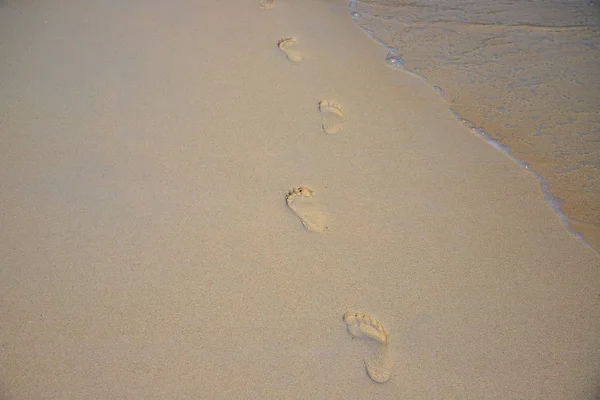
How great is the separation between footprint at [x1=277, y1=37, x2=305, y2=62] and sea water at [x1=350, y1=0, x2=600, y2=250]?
73 centimetres

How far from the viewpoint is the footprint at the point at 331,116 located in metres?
2.38

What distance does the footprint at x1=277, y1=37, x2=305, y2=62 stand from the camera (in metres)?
2.90

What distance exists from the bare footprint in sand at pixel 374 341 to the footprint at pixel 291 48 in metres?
1.95

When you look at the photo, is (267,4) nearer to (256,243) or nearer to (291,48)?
(291,48)

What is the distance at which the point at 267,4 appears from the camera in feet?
11.5

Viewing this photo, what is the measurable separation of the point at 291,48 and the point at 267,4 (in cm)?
79

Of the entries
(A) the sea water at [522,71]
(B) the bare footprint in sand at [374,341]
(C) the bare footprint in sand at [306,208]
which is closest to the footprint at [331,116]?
(C) the bare footprint in sand at [306,208]

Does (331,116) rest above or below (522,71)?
below

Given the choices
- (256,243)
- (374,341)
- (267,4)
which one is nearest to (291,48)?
(267,4)

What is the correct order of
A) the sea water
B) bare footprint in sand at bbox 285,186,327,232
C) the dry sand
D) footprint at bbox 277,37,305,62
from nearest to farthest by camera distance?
1. the dry sand
2. bare footprint in sand at bbox 285,186,327,232
3. the sea water
4. footprint at bbox 277,37,305,62

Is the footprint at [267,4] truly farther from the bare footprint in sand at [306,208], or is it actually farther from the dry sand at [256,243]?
the bare footprint in sand at [306,208]

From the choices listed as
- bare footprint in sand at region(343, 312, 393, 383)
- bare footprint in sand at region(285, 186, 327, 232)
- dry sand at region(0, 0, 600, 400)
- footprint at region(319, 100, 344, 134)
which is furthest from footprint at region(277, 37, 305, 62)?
bare footprint in sand at region(343, 312, 393, 383)

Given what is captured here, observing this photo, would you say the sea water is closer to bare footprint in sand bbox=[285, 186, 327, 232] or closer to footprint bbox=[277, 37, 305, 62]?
footprint bbox=[277, 37, 305, 62]

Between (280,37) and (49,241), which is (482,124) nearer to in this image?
(280,37)
